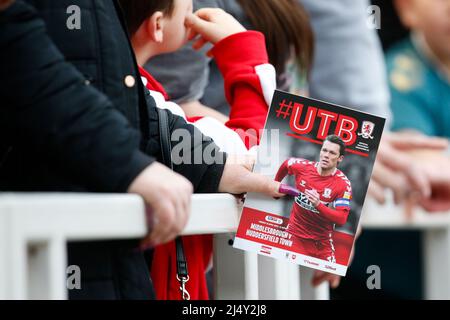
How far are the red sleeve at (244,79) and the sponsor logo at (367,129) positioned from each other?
174 mm

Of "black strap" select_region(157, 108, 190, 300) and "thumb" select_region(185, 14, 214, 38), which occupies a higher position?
"thumb" select_region(185, 14, 214, 38)

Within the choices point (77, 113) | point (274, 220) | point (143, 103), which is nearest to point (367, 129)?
point (274, 220)

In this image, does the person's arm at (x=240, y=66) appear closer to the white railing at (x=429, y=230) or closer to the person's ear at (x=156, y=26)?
the person's ear at (x=156, y=26)

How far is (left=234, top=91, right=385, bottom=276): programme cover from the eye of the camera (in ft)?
3.67

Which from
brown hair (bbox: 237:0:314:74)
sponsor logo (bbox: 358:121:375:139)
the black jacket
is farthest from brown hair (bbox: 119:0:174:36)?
Answer: sponsor logo (bbox: 358:121:375:139)

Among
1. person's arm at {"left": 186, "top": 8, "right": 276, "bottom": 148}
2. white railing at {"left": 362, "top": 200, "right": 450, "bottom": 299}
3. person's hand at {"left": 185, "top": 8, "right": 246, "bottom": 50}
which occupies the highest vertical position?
person's hand at {"left": 185, "top": 8, "right": 246, "bottom": 50}

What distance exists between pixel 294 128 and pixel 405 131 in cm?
155

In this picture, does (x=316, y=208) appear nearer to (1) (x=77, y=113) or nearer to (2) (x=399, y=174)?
(1) (x=77, y=113)

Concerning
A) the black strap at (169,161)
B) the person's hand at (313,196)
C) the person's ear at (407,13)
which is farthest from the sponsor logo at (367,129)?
the person's ear at (407,13)

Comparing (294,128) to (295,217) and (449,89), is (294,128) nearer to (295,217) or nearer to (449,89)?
(295,217)

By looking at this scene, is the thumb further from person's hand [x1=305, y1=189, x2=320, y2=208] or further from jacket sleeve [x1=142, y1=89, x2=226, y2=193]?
person's hand [x1=305, y1=189, x2=320, y2=208]

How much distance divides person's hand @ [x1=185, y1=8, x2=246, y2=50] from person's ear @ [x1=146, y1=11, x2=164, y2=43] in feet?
0.20

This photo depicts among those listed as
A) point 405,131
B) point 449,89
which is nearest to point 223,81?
point 405,131
